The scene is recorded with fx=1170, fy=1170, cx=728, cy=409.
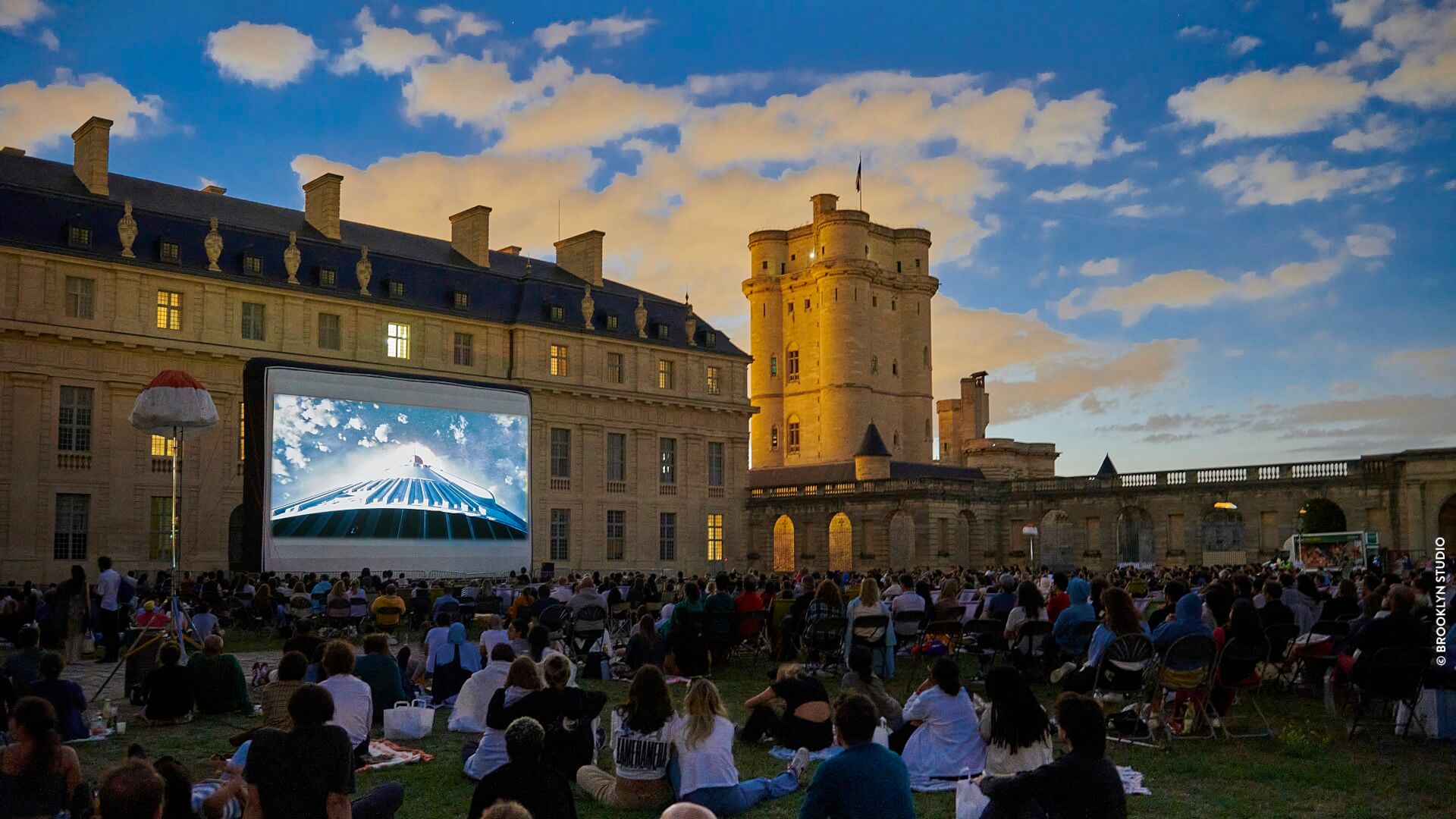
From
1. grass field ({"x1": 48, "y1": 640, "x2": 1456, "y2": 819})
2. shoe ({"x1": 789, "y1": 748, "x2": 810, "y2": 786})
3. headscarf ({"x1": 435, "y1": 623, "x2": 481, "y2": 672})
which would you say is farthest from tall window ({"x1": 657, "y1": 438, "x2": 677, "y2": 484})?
shoe ({"x1": 789, "y1": 748, "x2": 810, "y2": 786})

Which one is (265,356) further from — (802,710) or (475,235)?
(802,710)

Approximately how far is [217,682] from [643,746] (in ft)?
21.6

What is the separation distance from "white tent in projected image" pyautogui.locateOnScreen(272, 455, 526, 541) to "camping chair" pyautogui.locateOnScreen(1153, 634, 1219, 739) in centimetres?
2314

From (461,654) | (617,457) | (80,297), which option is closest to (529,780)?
(461,654)

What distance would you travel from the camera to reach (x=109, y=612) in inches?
727

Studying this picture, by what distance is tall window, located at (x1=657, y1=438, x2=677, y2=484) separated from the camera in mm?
47219

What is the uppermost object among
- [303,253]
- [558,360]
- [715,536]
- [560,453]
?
[303,253]

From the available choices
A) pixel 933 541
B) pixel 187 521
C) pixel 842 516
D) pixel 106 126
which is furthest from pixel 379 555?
pixel 842 516

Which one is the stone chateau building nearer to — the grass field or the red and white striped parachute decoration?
the red and white striped parachute decoration

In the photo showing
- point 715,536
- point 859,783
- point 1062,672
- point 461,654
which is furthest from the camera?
point 715,536

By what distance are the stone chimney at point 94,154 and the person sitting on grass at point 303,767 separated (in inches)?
1381

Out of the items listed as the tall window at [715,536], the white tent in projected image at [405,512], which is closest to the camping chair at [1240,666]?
the white tent in projected image at [405,512]

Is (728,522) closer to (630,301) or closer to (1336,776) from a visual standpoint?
(630,301)

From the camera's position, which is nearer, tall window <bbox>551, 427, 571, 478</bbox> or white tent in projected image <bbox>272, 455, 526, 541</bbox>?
white tent in projected image <bbox>272, 455, 526, 541</bbox>
